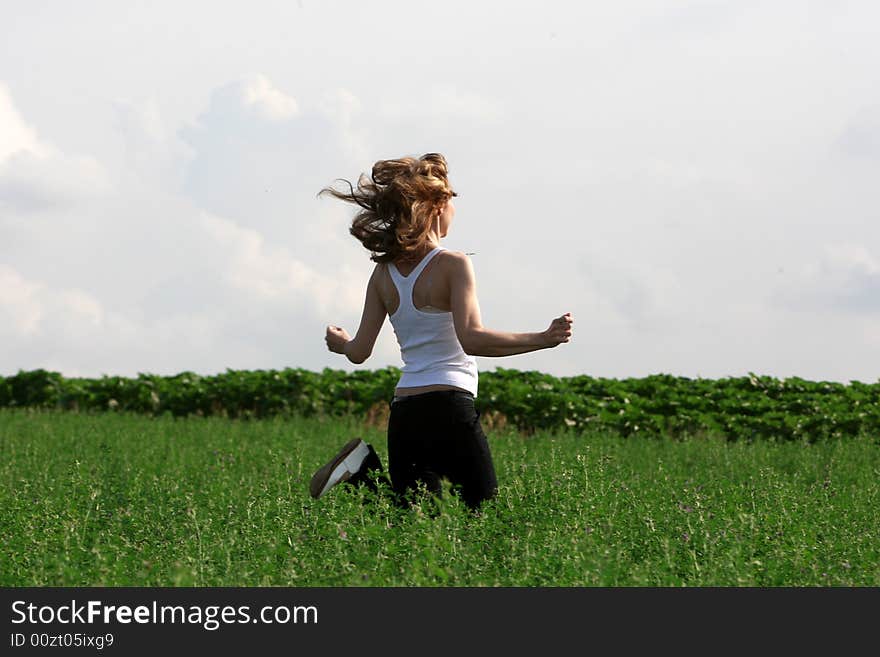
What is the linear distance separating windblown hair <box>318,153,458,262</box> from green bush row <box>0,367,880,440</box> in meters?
9.61

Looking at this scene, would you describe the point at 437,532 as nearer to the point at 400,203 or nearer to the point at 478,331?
the point at 478,331

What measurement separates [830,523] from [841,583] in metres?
2.05

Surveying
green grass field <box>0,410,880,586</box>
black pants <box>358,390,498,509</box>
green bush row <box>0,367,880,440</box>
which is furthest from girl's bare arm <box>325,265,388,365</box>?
green bush row <box>0,367,880,440</box>

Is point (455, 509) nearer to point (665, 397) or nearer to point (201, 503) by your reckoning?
point (201, 503)

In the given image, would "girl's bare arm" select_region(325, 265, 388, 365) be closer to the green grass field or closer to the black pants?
the black pants

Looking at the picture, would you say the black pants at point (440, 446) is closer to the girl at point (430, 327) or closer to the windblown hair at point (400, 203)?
the girl at point (430, 327)

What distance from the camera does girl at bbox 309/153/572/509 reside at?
464 centimetres

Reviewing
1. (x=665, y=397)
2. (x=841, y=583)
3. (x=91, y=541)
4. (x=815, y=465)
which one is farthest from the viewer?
(x=665, y=397)

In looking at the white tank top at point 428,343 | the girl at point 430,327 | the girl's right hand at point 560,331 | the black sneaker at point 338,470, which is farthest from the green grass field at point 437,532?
the girl's right hand at point 560,331

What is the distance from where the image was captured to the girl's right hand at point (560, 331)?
4.57m
